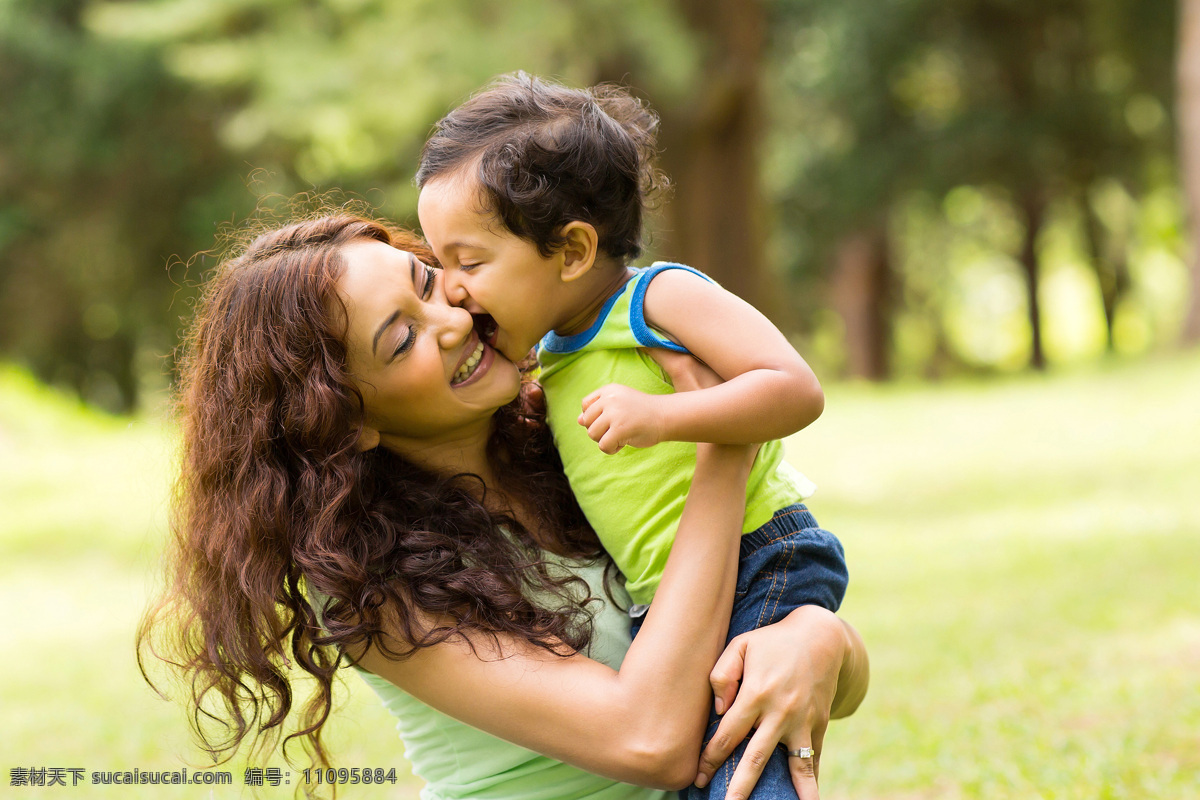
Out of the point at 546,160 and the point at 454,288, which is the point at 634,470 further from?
the point at 546,160

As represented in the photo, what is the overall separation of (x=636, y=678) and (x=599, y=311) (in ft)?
2.22

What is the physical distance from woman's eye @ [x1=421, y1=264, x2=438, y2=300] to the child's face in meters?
0.04

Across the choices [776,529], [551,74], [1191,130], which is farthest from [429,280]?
[1191,130]

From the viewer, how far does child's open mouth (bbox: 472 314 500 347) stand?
6.60ft

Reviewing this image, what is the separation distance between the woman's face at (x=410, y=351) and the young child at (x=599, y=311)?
10 centimetres

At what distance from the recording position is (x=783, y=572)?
6.39ft

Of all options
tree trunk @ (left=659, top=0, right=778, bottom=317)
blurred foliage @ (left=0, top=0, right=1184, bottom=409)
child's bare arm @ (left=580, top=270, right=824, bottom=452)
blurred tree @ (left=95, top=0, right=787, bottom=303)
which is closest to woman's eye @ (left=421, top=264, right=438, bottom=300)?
child's bare arm @ (left=580, top=270, right=824, bottom=452)

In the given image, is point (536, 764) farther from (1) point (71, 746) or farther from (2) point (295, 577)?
(1) point (71, 746)

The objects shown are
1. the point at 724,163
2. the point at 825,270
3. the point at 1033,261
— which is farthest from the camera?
the point at 825,270

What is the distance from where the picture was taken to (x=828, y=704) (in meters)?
1.82

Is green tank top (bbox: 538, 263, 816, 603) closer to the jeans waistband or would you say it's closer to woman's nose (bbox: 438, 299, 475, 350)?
the jeans waistband

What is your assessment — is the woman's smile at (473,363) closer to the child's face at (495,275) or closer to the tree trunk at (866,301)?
the child's face at (495,275)

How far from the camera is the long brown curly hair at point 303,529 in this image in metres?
1.80

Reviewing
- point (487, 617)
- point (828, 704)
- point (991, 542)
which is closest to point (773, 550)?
point (828, 704)
